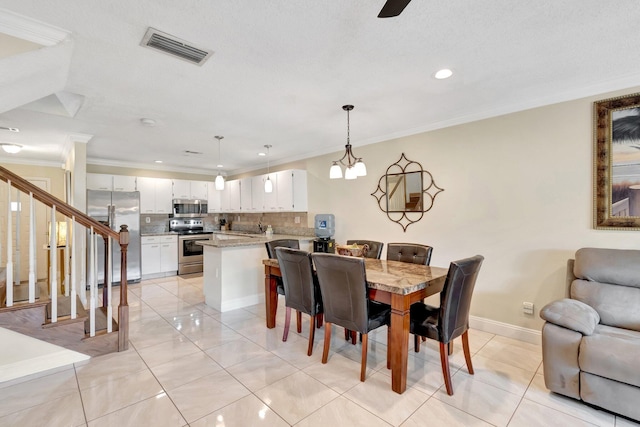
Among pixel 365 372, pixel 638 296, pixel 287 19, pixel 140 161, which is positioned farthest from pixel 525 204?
pixel 140 161

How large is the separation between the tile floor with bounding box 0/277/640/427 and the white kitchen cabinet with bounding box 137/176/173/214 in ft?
12.4

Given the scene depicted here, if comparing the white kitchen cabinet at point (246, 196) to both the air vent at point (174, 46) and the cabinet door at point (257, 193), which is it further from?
the air vent at point (174, 46)

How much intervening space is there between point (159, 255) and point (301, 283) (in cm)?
454

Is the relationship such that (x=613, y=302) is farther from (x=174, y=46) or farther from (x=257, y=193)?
(x=257, y=193)

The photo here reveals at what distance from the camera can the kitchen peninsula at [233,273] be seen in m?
4.05

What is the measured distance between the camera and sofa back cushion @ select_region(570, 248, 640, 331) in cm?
220

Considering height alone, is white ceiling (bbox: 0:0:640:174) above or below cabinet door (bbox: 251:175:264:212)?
above

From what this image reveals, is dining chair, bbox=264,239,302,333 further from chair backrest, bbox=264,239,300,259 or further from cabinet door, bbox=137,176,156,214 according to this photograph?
cabinet door, bbox=137,176,156,214

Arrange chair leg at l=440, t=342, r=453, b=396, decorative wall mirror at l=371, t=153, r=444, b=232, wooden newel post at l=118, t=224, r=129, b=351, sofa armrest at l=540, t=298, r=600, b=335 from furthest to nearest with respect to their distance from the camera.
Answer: decorative wall mirror at l=371, t=153, r=444, b=232 → wooden newel post at l=118, t=224, r=129, b=351 → chair leg at l=440, t=342, r=453, b=396 → sofa armrest at l=540, t=298, r=600, b=335

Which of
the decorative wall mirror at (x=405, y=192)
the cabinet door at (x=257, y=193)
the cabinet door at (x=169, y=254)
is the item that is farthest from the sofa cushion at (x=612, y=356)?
the cabinet door at (x=169, y=254)

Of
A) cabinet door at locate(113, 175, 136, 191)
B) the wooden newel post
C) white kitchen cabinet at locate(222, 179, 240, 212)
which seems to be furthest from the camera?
white kitchen cabinet at locate(222, 179, 240, 212)

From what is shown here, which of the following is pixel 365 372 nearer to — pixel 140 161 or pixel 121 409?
pixel 121 409

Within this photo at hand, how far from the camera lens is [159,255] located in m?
6.07

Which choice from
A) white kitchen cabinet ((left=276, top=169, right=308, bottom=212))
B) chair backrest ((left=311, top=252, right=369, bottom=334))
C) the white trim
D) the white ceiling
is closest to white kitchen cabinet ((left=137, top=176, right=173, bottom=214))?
the white ceiling
